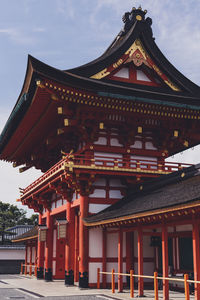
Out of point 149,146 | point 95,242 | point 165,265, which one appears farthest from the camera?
point 149,146

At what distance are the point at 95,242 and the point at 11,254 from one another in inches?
1139

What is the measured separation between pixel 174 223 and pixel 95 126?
9139 millimetres

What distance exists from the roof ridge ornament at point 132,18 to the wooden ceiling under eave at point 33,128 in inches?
341

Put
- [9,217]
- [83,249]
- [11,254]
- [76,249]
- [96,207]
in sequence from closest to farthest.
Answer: [83,249] → [96,207] → [76,249] → [11,254] → [9,217]

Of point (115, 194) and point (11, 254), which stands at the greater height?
point (115, 194)

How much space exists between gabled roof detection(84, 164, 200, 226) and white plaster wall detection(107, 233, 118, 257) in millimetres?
1676

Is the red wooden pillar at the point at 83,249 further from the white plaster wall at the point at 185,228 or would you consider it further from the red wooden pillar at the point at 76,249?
the white plaster wall at the point at 185,228

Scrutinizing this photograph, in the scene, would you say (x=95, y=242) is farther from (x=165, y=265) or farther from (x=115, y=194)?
(x=165, y=265)

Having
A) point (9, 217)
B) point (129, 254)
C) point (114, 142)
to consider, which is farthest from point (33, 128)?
point (9, 217)

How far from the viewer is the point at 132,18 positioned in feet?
91.6

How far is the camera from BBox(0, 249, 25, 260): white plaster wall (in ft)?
155

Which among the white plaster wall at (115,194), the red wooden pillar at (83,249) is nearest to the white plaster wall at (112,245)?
the red wooden pillar at (83,249)

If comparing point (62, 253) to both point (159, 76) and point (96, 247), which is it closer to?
point (96, 247)

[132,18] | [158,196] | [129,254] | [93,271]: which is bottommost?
[93,271]
